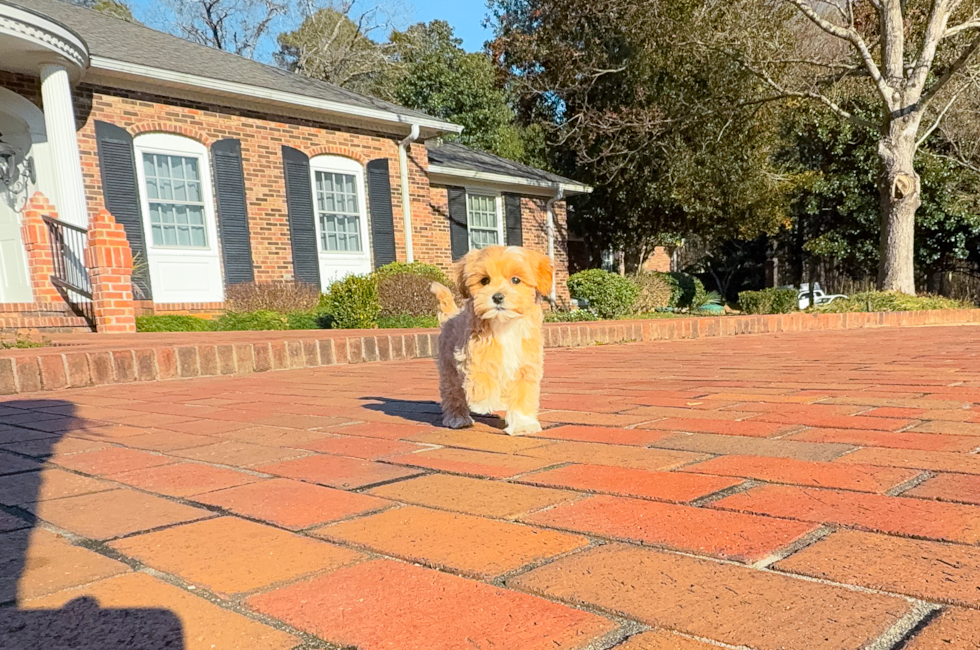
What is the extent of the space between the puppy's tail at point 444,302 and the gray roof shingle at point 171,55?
9762 mm

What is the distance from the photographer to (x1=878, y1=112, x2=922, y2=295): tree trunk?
1277cm

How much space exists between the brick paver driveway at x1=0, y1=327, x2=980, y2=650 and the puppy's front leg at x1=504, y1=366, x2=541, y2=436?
0.08m

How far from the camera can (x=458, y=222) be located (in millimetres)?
15547

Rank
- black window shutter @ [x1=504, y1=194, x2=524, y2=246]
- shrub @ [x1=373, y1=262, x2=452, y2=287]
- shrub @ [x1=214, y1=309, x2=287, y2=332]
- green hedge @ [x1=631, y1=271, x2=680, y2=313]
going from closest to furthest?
shrub @ [x1=214, y1=309, x2=287, y2=332] → shrub @ [x1=373, y1=262, x2=452, y2=287] → black window shutter @ [x1=504, y1=194, x2=524, y2=246] → green hedge @ [x1=631, y1=271, x2=680, y2=313]

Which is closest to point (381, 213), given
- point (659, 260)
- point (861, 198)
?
point (861, 198)

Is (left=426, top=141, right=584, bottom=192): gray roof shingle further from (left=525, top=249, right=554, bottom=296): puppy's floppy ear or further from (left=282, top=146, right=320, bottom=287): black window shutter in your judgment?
(left=525, top=249, right=554, bottom=296): puppy's floppy ear

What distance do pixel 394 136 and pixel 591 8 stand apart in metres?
7.17

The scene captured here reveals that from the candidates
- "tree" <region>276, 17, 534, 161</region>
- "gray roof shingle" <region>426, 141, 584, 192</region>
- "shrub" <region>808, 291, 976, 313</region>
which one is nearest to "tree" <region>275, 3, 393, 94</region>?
"tree" <region>276, 17, 534, 161</region>

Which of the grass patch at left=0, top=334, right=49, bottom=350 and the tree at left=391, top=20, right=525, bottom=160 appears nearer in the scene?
the grass patch at left=0, top=334, right=49, bottom=350

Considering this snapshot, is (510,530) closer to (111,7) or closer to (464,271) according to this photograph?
(464,271)

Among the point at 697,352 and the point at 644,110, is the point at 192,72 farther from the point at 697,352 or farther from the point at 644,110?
the point at 644,110

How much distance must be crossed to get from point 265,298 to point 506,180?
24.8 feet

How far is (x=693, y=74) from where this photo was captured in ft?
54.9

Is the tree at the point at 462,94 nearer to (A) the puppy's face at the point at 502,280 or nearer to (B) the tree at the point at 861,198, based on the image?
(B) the tree at the point at 861,198
